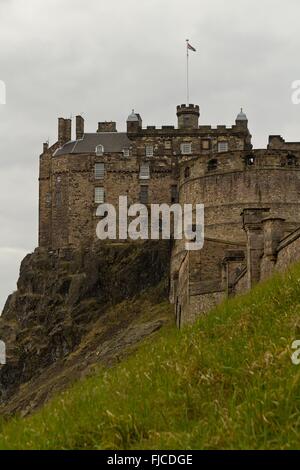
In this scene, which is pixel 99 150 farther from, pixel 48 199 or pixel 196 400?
pixel 196 400

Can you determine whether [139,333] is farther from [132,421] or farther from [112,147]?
[132,421]

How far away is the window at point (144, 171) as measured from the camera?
5850cm

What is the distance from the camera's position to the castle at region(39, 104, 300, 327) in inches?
1999

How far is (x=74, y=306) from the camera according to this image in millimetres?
55844

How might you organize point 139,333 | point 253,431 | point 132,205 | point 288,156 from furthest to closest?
point 132,205 < point 288,156 < point 139,333 < point 253,431

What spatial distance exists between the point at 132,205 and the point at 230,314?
142 feet

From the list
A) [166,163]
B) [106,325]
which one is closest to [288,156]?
[166,163]

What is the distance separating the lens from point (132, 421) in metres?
10.4

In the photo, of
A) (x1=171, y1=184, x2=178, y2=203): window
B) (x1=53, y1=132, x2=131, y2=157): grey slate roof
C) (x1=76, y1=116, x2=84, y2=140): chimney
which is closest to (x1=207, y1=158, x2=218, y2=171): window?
(x1=171, y1=184, x2=178, y2=203): window

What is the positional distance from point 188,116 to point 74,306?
1428 centimetres

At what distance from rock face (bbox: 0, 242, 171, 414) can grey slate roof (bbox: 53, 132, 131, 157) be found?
667 cm

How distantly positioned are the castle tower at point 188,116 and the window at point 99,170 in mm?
5500

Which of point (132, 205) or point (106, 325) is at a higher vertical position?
point (132, 205)

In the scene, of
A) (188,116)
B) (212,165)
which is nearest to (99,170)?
(188,116)
